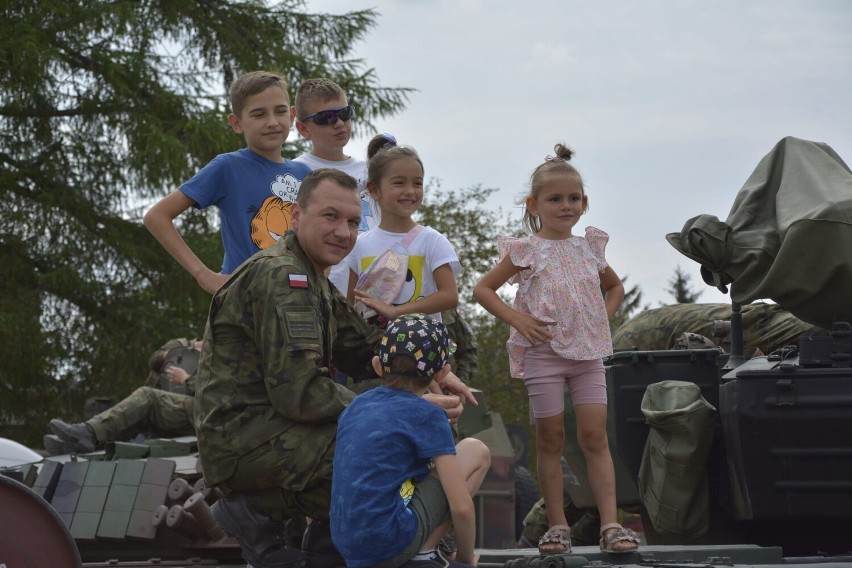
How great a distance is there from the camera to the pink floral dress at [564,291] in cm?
545

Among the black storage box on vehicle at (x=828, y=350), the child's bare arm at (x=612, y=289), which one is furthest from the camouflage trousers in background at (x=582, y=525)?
the black storage box on vehicle at (x=828, y=350)

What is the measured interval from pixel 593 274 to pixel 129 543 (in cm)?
381

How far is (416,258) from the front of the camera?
5562 mm

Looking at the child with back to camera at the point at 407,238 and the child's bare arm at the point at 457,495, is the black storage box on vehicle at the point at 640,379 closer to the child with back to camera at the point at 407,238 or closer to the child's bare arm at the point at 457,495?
the child with back to camera at the point at 407,238

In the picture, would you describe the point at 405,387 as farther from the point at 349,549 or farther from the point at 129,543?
the point at 129,543

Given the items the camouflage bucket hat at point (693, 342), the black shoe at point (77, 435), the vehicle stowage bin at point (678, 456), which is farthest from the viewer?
→ the black shoe at point (77, 435)

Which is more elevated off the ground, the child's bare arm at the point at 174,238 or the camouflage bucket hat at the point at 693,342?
the child's bare arm at the point at 174,238

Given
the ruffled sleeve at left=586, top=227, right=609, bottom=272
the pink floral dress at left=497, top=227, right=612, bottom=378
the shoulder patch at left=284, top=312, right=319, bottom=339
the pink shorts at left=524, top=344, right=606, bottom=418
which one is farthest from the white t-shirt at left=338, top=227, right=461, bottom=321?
the shoulder patch at left=284, top=312, right=319, bottom=339

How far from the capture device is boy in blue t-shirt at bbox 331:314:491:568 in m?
4.25

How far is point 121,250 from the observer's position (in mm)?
19141

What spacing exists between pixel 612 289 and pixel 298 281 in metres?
1.65

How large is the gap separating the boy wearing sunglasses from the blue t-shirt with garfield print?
166cm

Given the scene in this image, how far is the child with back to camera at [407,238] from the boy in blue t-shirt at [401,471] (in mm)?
1090

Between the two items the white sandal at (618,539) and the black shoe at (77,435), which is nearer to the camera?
the white sandal at (618,539)
